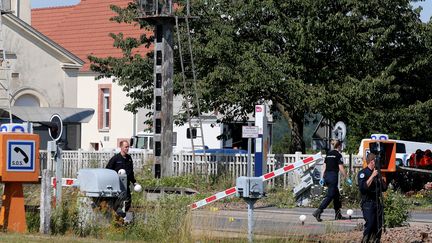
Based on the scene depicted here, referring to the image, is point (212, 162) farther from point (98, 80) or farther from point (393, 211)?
point (98, 80)

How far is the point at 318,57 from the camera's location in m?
39.2

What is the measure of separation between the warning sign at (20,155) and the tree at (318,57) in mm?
19114

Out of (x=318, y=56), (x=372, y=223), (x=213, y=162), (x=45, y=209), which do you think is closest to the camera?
(x=372, y=223)

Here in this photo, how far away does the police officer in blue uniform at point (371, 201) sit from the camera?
17281 millimetres

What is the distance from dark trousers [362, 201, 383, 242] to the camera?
17.3 meters

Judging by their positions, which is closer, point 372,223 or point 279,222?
point 372,223

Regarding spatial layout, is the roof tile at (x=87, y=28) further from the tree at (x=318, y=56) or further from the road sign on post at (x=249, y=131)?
the road sign on post at (x=249, y=131)

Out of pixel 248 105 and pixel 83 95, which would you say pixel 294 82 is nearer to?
pixel 248 105

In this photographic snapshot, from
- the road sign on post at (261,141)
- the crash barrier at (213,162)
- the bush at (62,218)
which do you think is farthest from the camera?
the crash barrier at (213,162)

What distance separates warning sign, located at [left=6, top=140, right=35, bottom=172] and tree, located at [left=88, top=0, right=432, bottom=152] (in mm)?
19114

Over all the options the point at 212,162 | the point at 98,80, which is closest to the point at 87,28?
the point at 98,80

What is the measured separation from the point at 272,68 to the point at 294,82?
0.89m

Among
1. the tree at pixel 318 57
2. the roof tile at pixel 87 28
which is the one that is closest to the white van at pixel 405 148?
the tree at pixel 318 57

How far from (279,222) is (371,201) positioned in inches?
127
